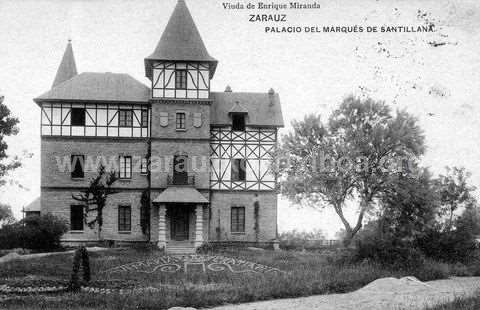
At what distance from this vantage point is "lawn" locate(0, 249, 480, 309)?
13344 millimetres

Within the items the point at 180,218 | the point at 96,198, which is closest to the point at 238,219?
the point at 180,218

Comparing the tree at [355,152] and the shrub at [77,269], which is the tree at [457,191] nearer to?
the tree at [355,152]

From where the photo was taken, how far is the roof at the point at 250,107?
3125 cm

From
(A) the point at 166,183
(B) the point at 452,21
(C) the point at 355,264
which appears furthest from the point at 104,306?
(A) the point at 166,183

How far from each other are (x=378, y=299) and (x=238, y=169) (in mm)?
18466

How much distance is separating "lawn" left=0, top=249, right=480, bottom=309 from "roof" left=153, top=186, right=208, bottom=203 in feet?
17.8

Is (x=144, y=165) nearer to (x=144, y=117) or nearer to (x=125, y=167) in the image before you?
(x=125, y=167)

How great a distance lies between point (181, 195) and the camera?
95.0 ft

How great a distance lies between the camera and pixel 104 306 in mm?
12945

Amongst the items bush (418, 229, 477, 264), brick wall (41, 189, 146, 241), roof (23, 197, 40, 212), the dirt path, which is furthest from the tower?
the dirt path

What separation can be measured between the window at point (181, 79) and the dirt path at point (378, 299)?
17585 millimetres

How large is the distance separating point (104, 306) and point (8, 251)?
14.8m

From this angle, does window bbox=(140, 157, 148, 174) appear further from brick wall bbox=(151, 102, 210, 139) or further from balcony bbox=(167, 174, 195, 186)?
balcony bbox=(167, 174, 195, 186)

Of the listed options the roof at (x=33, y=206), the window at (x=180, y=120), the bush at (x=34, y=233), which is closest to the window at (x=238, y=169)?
the window at (x=180, y=120)
